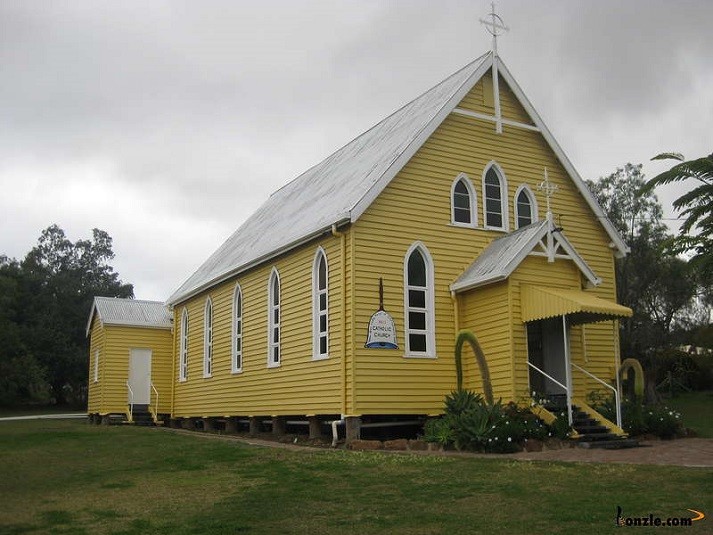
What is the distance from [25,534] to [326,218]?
12.2 meters

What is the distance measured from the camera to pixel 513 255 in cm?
1945

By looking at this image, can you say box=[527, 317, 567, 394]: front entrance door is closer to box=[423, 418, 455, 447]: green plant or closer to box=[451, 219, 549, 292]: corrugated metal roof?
box=[451, 219, 549, 292]: corrugated metal roof

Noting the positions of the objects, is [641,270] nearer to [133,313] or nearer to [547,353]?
[547,353]

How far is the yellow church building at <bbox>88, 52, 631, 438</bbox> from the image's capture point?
19547mm

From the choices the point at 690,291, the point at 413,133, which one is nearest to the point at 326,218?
the point at 413,133

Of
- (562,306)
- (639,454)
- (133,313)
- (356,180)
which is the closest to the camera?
(639,454)

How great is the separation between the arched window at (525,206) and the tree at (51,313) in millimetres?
37427

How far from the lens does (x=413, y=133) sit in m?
21.6

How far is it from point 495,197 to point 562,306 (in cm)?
543

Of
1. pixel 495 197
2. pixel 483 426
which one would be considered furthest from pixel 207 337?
pixel 483 426

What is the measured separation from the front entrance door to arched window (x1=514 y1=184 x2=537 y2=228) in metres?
3.04

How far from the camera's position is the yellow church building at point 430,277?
1955cm

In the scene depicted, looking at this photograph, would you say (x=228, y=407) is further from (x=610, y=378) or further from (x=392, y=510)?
(x=392, y=510)

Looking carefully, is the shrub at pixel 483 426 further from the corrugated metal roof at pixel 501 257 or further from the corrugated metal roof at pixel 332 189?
the corrugated metal roof at pixel 332 189
